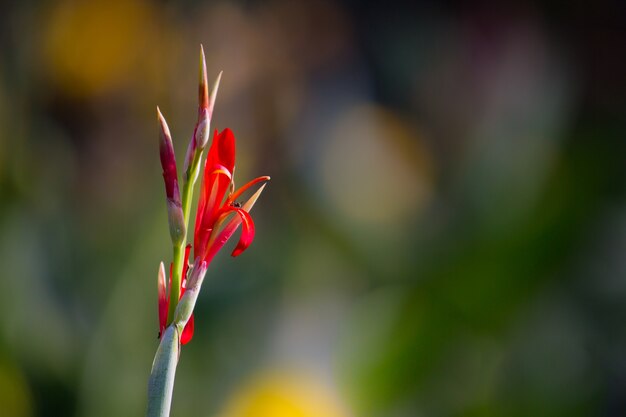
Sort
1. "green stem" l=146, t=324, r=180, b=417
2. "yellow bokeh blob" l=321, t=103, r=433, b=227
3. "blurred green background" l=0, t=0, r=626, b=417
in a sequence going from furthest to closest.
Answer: "yellow bokeh blob" l=321, t=103, r=433, b=227 < "blurred green background" l=0, t=0, r=626, b=417 < "green stem" l=146, t=324, r=180, b=417

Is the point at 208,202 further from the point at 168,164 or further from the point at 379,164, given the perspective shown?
the point at 379,164

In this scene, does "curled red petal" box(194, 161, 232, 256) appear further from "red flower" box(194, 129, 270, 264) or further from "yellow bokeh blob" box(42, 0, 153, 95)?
"yellow bokeh blob" box(42, 0, 153, 95)

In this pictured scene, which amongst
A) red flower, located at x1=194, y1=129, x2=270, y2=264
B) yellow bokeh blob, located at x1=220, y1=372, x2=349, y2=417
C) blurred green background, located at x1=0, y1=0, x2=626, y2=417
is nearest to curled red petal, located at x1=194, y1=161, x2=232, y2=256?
red flower, located at x1=194, y1=129, x2=270, y2=264

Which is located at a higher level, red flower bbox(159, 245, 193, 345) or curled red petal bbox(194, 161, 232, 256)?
curled red petal bbox(194, 161, 232, 256)

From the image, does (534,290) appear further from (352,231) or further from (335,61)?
(335,61)

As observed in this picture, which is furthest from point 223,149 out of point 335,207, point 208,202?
point 335,207

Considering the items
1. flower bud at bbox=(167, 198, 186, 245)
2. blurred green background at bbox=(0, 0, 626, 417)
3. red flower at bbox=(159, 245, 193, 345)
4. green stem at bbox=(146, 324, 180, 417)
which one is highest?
blurred green background at bbox=(0, 0, 626, 417)

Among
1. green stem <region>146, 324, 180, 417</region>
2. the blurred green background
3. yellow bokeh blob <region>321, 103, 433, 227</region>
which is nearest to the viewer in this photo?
green stem <region>146, 324, 180, 417</region>

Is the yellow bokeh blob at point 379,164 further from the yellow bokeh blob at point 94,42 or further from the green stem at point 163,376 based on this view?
the green stem at point 163,376

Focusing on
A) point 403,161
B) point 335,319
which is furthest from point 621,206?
point 335,319
